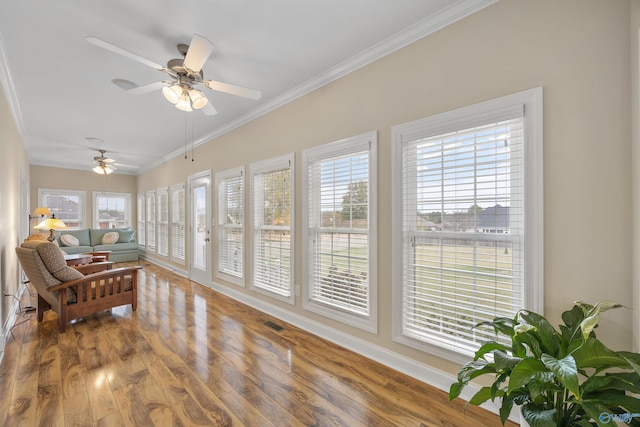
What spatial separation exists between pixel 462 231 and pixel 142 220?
876cm

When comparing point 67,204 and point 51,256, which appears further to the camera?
point 67,204

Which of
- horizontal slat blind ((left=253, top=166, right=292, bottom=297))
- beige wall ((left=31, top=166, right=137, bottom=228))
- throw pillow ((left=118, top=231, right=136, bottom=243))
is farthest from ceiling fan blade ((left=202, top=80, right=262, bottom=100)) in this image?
beige wall ((left=31, top=166, right=137, bottom=228))

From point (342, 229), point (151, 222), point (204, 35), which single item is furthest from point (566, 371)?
point (151, 222)

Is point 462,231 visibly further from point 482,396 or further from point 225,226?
point 225,226

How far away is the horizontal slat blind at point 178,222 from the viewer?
5.93 metres

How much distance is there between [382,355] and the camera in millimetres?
2428

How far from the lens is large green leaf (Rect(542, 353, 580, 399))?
3.17ft

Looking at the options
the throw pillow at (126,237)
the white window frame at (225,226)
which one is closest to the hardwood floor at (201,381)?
the white window frame at (225,226)

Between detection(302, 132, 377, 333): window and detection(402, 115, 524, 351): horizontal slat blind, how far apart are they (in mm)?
358

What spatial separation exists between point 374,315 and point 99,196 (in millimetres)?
9170

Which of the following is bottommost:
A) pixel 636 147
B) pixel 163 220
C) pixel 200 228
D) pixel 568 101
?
pixel 200 228

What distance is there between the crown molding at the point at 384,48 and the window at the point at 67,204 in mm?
7078

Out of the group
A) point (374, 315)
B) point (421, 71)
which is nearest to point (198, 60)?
point (421, 71)

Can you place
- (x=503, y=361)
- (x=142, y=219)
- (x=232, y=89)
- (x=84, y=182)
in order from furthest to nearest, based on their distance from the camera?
1. (x=142, y=219)
2. (x=84, y=182)
3. (x=232, y=89)
4. (x=503, y=361)
